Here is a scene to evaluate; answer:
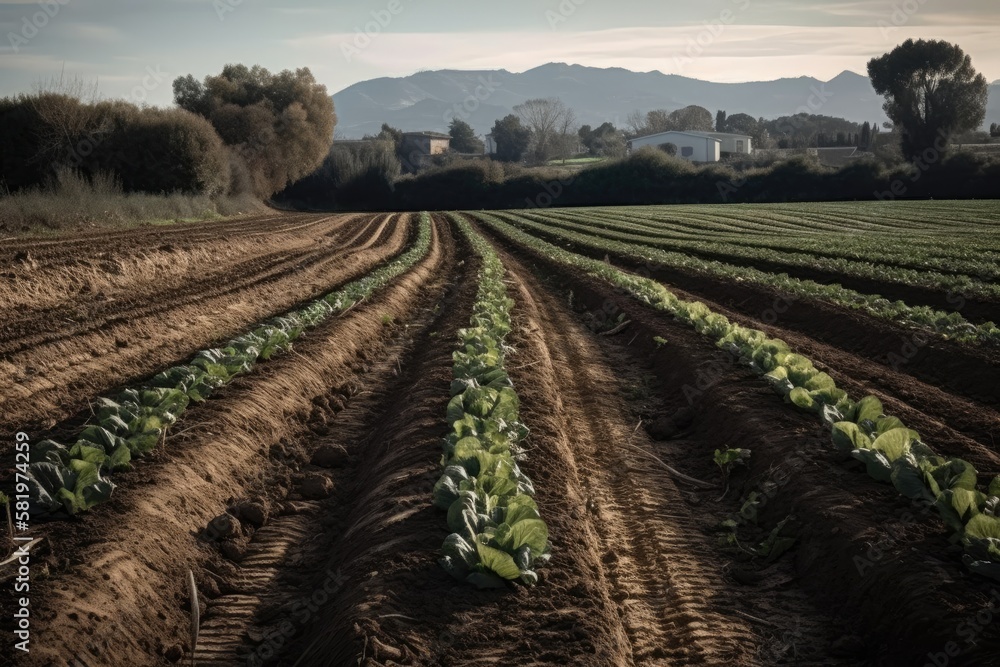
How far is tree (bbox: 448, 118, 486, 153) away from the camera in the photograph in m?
127

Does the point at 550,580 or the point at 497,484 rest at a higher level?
the point at 497,484

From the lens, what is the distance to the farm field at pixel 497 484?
176 inches

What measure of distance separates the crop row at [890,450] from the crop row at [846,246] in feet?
32.6

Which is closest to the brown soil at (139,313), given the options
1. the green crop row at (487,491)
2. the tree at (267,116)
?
the green crop row at (487,491)

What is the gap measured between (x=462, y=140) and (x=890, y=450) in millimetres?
126837

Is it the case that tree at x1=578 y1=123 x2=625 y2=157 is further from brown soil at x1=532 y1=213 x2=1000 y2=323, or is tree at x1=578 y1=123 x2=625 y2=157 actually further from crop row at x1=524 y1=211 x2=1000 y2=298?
brown soil at x1=532 y1=213 x2=1000 y2=323

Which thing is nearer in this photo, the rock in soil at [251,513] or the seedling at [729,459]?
the rock in soil at [251,513]

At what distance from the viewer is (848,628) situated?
15.4ft

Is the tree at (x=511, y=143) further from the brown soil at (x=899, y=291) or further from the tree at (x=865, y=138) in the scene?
the brown soil at (x=899, y=291)

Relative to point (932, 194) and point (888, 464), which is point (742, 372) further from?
point (932, 194)

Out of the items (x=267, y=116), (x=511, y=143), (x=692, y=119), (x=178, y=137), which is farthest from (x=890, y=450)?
(x=692, y=119)

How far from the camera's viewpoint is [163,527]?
18.2 feet

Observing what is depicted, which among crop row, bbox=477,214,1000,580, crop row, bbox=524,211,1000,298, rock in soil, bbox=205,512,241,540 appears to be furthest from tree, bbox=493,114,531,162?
rock in soil, bbox=205,512,241,540

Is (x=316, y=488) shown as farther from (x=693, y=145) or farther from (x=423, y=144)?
(x=423, y=144)
